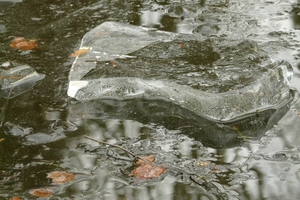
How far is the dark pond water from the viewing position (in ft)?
9.47

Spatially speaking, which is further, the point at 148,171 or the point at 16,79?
the point at 16,79

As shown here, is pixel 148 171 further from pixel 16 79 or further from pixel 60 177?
pixel 16 79

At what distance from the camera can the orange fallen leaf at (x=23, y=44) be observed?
181 inches

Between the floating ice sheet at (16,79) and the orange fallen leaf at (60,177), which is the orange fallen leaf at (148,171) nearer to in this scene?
the orange fallen leaf at (60,177)

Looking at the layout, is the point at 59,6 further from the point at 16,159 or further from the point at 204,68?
the point at 16,159

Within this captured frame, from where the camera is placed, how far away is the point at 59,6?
5.48m

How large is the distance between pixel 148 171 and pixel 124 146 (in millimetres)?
302

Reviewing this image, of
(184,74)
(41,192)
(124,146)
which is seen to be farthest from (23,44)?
(41,192)

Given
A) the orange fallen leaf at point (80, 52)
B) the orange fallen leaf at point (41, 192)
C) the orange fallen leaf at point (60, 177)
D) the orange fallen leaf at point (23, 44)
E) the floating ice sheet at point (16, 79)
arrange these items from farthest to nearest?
the orange fallen leaf at point (23, 44) < the orange fallen leaf at point (80, 52) < the floating ice sheet at point (16, 79) < the orange fallen leaf at point (60, 177) < the orange fallen leaf at point (41, 192)

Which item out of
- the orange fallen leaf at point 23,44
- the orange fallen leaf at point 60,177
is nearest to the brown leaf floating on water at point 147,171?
the orange fallen leaf at point 60,177

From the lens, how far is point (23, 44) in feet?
15.2

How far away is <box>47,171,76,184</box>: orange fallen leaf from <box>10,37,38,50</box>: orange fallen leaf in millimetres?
1856

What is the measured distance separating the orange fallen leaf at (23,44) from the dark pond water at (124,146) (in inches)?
2.8

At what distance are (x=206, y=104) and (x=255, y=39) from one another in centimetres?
131
